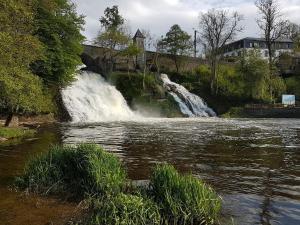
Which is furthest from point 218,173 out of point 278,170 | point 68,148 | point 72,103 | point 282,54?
point 282,54

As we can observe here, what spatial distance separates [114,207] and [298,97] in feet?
198

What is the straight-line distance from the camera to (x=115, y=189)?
29.7 ft

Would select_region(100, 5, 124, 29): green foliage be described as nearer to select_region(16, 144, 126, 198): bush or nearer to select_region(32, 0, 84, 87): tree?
select_region(32, 0, 84, 87): tree

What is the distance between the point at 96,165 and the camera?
9352 millimetres

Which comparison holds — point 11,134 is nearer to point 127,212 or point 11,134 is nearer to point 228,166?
point 228,166

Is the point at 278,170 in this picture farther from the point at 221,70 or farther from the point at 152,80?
the point at 221,70

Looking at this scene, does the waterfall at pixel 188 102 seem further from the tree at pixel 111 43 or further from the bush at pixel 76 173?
the bush at pixel 76 173

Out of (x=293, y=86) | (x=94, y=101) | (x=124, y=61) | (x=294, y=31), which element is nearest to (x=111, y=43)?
(x=124, y=61)

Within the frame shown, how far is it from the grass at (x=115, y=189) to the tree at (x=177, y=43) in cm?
5672

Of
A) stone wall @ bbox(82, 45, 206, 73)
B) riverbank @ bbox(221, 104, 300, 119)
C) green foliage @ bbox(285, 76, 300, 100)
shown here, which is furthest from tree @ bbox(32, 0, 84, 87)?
green foliage @ bbox(285, 76, 300, 100)

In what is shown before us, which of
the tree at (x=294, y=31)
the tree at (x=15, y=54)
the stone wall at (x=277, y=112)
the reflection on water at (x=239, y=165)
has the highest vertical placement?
the tree at (x=294, y=31)

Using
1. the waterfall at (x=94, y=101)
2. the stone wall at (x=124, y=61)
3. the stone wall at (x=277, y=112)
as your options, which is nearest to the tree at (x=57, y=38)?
the waterfall at (x=94, y=101)

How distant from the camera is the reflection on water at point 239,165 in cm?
938

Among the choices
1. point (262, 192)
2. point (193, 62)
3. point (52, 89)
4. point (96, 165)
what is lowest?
point (262, 192)
